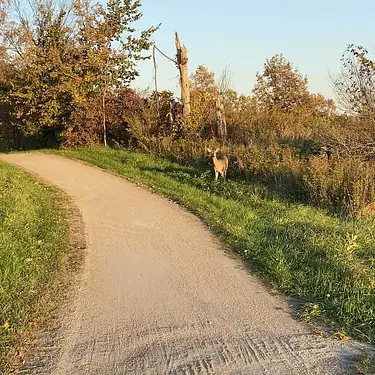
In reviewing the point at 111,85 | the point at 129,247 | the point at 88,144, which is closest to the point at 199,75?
the point at 111,85

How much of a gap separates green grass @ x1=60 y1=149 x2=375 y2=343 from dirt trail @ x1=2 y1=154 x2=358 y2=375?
15.0 inches

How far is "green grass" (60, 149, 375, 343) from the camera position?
5156 mm

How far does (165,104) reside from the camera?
2317 cm

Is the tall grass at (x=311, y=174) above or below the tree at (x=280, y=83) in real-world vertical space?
below

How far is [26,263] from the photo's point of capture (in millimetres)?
6348

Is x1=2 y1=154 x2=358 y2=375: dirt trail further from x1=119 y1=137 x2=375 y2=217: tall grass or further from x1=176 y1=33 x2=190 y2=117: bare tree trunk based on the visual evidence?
x1=176 y1=33 x2=190 y2=117: bare tree trunk

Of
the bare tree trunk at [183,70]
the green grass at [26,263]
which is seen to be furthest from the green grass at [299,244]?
the bare tree trunk at [183,70]

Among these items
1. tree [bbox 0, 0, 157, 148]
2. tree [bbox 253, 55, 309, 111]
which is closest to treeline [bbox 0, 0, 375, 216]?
tree [bbox 0, 0, 157, 148]

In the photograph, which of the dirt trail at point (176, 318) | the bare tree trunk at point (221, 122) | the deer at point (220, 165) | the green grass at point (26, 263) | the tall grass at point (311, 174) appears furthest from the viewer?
the bare tree trunk at point (221, 122)

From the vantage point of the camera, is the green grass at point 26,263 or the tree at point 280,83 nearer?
the green grass at point 26,263

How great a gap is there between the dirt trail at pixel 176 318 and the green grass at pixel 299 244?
0.38 metres

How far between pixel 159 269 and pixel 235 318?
1.82 metres

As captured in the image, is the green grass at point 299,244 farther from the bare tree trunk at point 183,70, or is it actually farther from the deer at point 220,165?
the bare tree trunk at point 183,70

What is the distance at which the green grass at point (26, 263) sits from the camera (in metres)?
4.52
